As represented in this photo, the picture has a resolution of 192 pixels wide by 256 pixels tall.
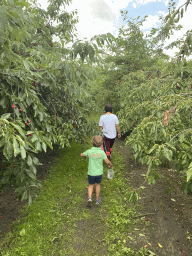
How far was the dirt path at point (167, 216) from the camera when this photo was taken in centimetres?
270

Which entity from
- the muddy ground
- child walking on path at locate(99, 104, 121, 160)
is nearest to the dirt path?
the muddy ground

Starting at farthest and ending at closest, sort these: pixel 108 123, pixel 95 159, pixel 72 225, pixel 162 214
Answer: pixel 108 123
pixel 162 214
pixel 95 159
pixel 72 225

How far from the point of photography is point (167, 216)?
333cm

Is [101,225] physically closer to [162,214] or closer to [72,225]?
[72,225]

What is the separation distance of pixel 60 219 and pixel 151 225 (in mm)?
1805

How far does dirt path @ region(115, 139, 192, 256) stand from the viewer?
2701 mm

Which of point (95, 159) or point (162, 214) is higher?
point (95, 159)

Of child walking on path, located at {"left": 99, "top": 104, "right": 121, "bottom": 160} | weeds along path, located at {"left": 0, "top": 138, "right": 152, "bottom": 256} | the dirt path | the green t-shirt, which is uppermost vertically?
child walking on path, located at {"left": 99, "top": 104, "right": 121, "bottom": 160}

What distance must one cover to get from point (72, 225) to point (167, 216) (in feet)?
6.46

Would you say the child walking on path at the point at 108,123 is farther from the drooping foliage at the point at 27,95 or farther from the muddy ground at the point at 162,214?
the muddy ground at the point at 162,214

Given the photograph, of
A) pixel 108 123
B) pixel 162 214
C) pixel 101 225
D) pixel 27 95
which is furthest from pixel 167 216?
pixel 27 95

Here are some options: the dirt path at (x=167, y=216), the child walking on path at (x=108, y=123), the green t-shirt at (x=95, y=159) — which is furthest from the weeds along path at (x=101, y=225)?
the child walking on path at (x=108, y=123)

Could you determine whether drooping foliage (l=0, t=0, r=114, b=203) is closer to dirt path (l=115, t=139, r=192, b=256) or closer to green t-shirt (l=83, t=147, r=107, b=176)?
green t-shirt (l=83, t=147, r=107, b=176)

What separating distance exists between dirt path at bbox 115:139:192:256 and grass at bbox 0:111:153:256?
283 millimetres
